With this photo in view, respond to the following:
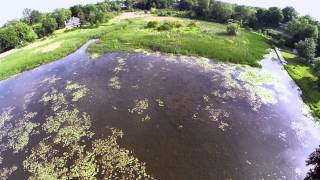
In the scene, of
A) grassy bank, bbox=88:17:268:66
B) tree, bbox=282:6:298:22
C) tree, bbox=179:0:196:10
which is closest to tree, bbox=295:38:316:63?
grassy bank, bbox=88:17:268:66

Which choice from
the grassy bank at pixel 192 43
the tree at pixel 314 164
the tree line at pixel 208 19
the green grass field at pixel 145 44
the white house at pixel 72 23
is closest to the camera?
the tree at pixel 314 164

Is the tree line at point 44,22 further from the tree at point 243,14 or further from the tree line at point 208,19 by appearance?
the tree at point 243,14

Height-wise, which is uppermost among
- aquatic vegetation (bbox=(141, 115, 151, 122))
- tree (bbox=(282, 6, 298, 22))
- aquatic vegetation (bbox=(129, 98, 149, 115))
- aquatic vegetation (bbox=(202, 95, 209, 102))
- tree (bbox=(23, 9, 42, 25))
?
tree (bbox=(282, 6, 298, 22))

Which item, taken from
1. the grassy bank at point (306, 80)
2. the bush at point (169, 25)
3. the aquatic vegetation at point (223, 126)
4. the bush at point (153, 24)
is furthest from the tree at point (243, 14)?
the aquatic vegetation at point (223, 126)

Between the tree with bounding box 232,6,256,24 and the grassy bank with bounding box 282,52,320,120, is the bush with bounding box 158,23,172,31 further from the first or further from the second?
the grassy bank with bounding box 282,52,320,120

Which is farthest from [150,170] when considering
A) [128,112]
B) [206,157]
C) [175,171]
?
[128,112]

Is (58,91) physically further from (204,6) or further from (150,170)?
(204,6)

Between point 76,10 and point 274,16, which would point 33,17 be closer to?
point 76,10
